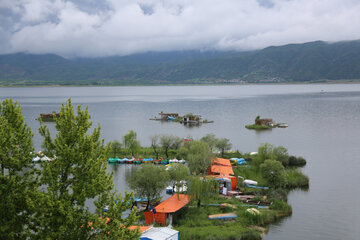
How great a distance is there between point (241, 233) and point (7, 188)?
2088 cm

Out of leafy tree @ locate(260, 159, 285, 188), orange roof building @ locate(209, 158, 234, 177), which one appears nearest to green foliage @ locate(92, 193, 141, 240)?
leafy tree @ locate(260, 159, 285, 188)

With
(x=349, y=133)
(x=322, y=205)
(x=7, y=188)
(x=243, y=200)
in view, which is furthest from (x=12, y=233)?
(x=349, y=133)

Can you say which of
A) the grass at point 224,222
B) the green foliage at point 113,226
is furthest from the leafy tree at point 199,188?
the green foliage at point 113,226

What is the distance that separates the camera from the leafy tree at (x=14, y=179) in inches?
604

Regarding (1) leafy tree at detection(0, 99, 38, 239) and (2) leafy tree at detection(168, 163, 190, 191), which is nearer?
(1) leafy tree at detection(0, 99, 38, 239)

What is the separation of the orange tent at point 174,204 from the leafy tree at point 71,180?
15.8 metres

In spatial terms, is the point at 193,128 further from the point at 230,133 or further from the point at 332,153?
the point at 332,153

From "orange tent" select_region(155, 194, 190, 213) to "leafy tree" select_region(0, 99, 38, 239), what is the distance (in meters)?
17.0

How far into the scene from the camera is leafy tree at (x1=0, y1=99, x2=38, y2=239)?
15344mm

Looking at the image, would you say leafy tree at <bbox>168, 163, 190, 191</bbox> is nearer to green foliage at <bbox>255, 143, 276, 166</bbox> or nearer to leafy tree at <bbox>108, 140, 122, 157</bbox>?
green foliage at <bbox>255, 143, 276, 166</bbox>

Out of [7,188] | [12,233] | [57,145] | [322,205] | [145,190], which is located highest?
[57,145]

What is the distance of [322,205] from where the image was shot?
132 feet

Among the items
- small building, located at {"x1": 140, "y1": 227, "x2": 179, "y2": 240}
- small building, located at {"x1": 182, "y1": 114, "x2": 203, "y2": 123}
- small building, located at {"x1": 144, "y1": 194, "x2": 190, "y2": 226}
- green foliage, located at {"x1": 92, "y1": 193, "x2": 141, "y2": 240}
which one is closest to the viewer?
green foliage, located at {"x1": 92, "y1": 193, "x2": 141, "y2": 240}

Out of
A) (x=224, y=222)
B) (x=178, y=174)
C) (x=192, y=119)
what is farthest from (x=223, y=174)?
(x=192, y=119)
